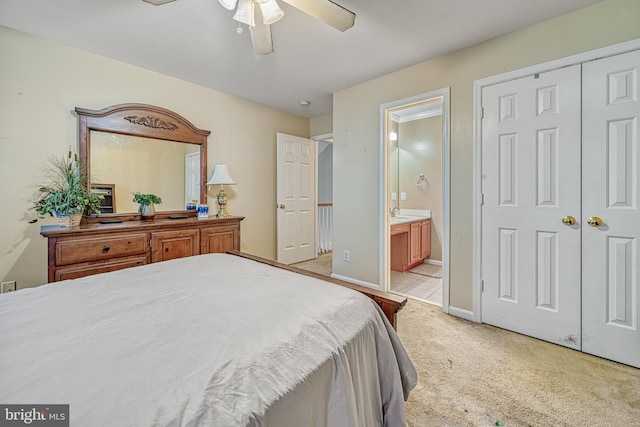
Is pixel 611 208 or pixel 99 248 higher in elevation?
pixel 611 208

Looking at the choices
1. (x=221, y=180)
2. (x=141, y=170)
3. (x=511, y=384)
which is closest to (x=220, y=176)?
(x=221, y=180)

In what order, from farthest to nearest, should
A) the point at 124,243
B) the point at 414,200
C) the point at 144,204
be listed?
1. the point at 414,200
2. the point at 144,204
3. the point at 124,243

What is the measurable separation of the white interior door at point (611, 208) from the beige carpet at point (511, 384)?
211mm

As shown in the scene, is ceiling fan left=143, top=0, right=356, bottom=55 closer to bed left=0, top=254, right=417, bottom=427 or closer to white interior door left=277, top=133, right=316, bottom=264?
bed left=0, top=254, right=417, bottom=427

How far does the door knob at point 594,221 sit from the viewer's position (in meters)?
1.91

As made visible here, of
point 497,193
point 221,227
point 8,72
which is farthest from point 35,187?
point 497,193

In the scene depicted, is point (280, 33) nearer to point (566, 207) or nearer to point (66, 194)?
point (66, 194)

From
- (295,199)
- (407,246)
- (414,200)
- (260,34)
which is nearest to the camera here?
(260,34)

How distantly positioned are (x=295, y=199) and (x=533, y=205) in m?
3.13

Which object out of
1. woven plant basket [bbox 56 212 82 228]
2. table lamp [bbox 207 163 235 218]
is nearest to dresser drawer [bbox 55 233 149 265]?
woven plant basket [bbox 56 212 82 228]

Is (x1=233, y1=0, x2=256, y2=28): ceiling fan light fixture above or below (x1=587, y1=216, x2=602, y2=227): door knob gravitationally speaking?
above

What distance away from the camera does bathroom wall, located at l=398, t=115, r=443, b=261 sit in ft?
14.6

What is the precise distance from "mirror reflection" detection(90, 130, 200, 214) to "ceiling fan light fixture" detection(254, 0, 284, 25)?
2088 mm

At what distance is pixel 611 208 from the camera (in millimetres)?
1874
